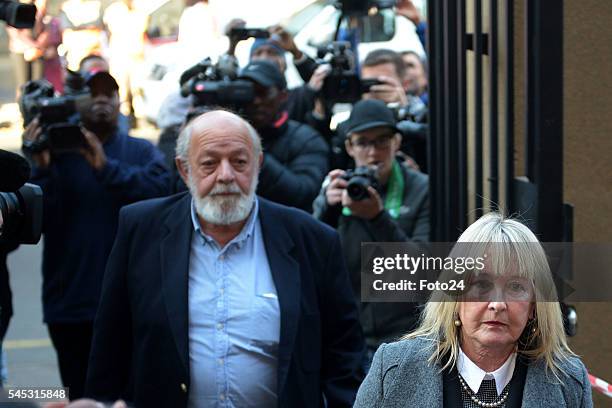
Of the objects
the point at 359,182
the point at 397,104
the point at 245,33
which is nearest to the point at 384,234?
the point at 359,182

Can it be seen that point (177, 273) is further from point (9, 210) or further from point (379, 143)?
point (379, 143)

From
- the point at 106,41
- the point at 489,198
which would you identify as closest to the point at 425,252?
the point at 489,198

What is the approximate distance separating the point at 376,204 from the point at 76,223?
1.62 m

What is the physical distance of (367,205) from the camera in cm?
518

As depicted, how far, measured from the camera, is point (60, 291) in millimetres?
6020

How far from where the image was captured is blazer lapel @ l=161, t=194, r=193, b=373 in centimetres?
410

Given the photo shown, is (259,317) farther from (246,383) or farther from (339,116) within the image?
(339,116)

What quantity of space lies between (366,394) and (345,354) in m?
1.16

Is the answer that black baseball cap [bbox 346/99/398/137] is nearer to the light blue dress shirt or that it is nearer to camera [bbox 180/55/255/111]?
camera [bbox 180/55/255/111]

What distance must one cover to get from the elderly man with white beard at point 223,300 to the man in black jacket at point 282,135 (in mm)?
1626

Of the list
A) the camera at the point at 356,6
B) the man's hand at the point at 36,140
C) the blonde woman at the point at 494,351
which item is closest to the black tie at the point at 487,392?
the blonde woman at the point at 494,351

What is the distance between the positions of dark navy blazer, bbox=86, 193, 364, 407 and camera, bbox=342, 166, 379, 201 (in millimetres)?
766

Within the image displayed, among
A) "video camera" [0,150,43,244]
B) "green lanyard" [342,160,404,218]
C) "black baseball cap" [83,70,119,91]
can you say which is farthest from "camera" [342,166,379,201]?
"video camera" [0,150,43,244]

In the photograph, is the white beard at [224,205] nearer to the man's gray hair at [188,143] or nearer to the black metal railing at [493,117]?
the man's gray hair at [188,143]
